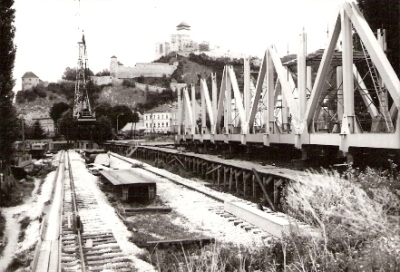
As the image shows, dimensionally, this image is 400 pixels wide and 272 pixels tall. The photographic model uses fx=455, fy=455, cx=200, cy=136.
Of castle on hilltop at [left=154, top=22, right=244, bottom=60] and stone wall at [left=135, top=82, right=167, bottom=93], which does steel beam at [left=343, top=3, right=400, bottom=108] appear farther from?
castle on hilltop at [left=154, top=22, right=244, bottom=60]

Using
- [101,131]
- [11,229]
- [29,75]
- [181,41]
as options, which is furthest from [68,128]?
[181,41]

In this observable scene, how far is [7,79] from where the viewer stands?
22219mm

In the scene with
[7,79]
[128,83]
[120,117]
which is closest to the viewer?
[7,79]

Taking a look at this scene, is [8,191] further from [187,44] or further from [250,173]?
[187,44]

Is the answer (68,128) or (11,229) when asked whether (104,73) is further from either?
(11,229)

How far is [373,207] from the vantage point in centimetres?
791

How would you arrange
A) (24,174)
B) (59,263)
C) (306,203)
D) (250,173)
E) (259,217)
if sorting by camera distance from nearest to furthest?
1. (59,263)
2. (306,203)
3. (259,217)
4. (250,173)
5. (24,174)

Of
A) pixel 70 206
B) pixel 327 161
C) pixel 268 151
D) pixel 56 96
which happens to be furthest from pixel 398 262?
pixel 56 96

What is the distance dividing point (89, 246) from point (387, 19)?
18.4 m

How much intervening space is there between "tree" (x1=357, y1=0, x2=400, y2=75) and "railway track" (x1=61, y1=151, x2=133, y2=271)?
14980mm

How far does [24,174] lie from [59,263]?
1933 cm

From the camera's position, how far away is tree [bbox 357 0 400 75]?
20842 mm

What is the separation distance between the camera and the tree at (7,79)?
21.8 meters

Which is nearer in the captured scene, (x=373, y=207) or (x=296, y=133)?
(x=373, y=207)
